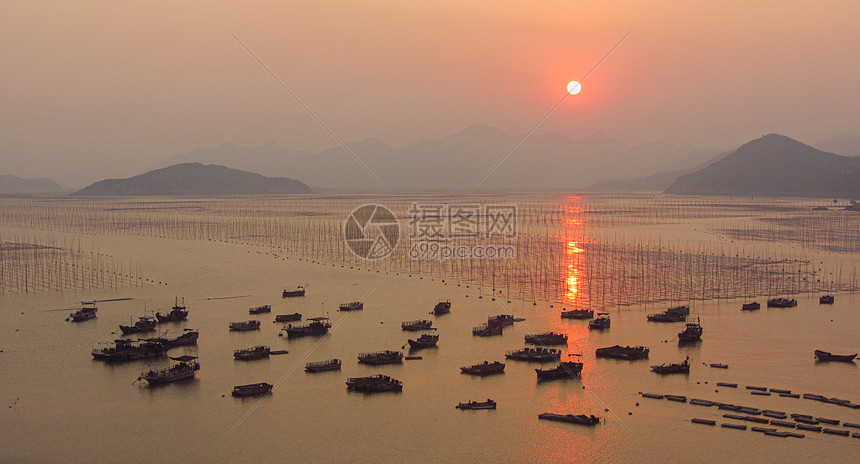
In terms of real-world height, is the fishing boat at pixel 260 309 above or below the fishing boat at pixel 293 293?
below

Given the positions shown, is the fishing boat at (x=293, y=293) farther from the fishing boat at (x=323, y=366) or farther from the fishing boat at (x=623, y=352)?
the fishing boat at (x=623, y=352)

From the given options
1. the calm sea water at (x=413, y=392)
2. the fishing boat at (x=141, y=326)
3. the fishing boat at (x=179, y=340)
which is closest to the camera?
the calm sea water at (x=413, y=392)

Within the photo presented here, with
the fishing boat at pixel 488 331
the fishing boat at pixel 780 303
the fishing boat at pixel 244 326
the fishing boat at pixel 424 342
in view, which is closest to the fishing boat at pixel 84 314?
the fishing boat at pixel 244 326

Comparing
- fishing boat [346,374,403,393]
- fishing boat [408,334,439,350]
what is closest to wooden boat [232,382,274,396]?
fishing boat [346,374,403,393]

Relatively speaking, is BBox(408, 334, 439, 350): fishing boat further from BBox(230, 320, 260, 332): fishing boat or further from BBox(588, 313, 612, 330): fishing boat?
BBox(230, 320, 260, 332): fishing boat

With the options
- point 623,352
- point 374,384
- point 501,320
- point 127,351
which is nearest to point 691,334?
point 623,352

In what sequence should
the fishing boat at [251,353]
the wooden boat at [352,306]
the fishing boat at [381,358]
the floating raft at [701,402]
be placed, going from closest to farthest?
the floating raft at [701,402] < the fishing boat at [381,358] < the fishing boat at [251,353] < the wooden boat at [352,306]
